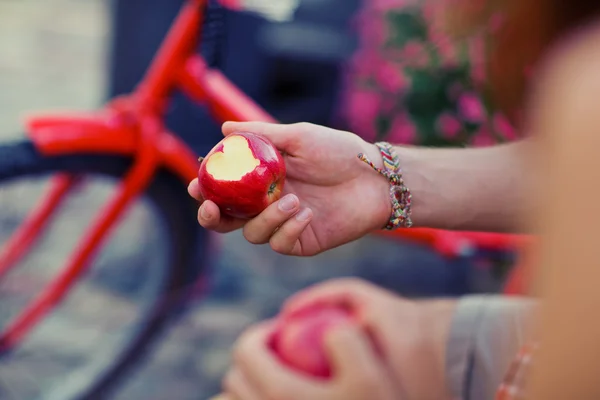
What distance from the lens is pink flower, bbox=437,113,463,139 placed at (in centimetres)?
241

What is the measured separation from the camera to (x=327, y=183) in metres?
1.15

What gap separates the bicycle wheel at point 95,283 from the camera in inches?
74.4

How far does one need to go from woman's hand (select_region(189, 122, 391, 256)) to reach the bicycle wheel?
2.77 ft

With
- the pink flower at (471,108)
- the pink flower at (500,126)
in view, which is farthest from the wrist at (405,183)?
the pink flower at (471,108)

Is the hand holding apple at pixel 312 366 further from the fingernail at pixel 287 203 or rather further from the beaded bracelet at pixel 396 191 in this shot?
the fingernail at pixel 287 203

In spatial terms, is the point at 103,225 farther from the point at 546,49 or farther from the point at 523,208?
the point at 546,49

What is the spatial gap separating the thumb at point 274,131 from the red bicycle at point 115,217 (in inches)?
24.2

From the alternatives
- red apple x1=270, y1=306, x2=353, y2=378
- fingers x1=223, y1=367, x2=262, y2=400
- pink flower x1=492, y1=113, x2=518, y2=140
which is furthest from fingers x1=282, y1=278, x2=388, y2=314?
pink flower x1=492, y1=113, x2=518, y2=140

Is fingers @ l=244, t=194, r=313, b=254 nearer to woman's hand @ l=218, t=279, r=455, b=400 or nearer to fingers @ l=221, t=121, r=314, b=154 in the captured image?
fingers @ l=221, t=121, r=314, b=154

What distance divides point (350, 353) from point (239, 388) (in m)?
0.23

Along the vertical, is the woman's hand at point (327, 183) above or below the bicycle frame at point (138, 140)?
above

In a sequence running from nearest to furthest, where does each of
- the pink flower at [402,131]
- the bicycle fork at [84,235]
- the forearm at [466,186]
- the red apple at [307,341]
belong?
the forearm at [466,186] → the red apple at [307,341] → the bicycle fork at [84,235] → the pink flower at [402,131]

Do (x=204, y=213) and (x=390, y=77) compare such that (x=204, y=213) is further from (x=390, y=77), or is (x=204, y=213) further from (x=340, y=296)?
(x=390, y=77)

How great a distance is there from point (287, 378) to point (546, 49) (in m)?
0.97
